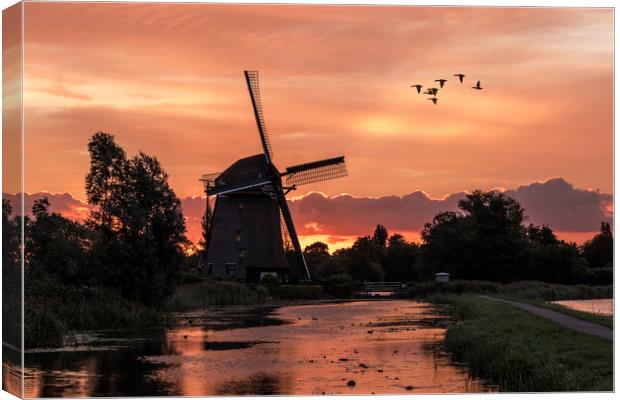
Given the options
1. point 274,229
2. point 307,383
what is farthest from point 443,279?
point 307,383

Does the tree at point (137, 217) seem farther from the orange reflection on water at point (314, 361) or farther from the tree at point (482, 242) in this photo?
the tree at point (482, 242)

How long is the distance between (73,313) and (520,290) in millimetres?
40488

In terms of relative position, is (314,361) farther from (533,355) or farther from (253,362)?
(533,355)

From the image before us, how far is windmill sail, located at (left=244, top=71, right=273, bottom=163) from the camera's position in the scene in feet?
Answer: 215

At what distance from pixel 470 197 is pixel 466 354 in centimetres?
6177

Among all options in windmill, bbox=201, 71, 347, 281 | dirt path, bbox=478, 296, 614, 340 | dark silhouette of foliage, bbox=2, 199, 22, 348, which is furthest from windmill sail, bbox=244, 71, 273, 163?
dark silhouette of foliage, bbox=2, 199, 22, 348

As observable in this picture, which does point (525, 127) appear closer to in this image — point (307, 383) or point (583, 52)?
point (583, 52)

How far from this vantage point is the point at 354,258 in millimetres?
96125

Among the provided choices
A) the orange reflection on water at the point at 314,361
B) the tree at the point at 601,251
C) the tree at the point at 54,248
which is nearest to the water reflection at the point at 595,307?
the orange reflection on water at the point at 314,361

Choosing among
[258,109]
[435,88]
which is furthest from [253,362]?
[258,109]

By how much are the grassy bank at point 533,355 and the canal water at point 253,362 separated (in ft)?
2.37

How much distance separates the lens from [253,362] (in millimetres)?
27328

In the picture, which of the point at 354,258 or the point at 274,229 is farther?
the point at 354,258

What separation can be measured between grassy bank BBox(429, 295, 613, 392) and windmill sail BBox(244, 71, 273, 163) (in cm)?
3439
